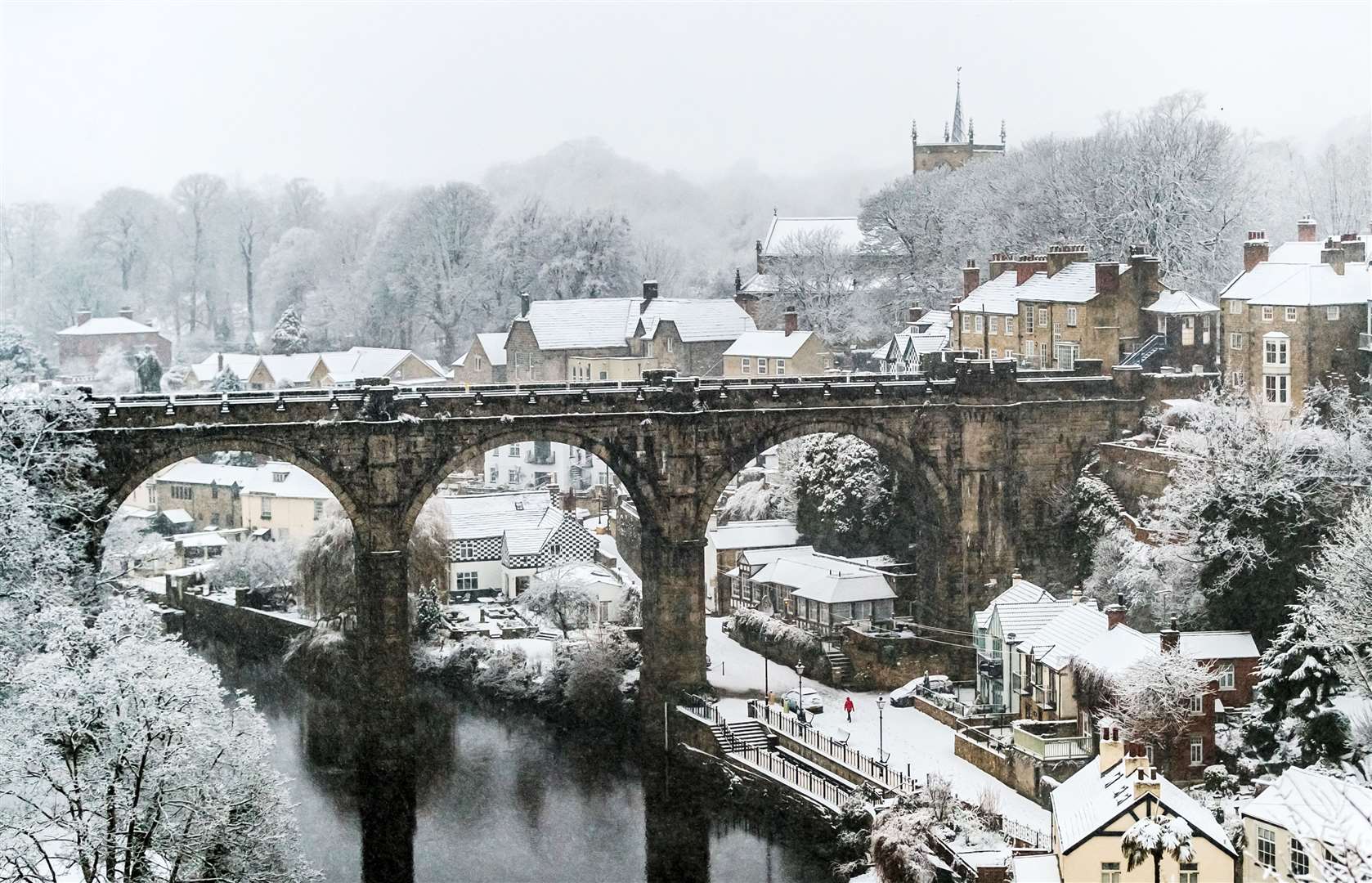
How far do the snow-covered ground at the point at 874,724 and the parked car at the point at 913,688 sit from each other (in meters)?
0.46

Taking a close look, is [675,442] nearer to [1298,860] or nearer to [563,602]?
[563,602]

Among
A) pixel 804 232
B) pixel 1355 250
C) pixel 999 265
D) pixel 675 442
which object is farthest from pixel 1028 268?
pixel 804 232

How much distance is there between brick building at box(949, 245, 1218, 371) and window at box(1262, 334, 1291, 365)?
517 centimetres

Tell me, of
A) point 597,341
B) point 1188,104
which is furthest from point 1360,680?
point 597,341

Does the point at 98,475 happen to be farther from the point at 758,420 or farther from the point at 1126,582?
the point at 1126,582

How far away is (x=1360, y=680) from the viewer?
4097 centimetres

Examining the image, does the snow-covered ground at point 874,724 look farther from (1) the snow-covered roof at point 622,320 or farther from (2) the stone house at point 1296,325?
(1) the snow-covered roof at point 622,320

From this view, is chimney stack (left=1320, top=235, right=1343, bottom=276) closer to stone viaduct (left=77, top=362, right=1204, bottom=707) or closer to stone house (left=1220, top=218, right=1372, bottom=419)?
stone house (left=1220, top=218, right=1372, bottom=419)

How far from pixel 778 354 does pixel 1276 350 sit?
29.4 m

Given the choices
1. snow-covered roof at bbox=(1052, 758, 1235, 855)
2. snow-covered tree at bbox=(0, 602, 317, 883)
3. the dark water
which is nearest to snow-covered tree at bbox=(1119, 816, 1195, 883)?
→ snow-covered roof at bbox=(1052, 758, 1235, 855)

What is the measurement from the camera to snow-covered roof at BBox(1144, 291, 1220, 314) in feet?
202

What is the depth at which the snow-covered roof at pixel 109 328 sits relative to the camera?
112688 mm

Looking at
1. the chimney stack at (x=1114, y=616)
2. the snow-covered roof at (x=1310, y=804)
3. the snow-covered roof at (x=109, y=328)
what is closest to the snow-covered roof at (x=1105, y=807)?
the snow-covered roof at (x=1310, y=804)

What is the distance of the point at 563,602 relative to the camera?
6250cm
